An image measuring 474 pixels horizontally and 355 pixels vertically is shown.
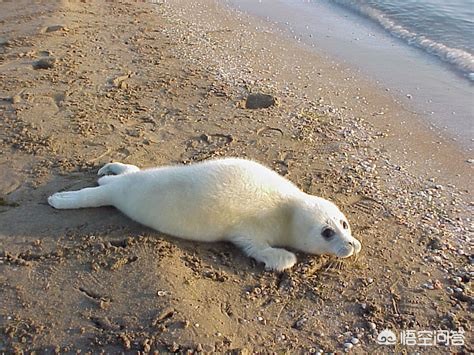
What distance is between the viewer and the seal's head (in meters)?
3.90

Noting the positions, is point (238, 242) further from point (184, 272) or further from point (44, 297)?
point (44, 297)

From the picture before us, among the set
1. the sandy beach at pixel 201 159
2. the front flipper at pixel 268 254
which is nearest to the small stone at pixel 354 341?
the sandy beach at pixel 201 159

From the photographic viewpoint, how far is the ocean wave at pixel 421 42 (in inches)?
302

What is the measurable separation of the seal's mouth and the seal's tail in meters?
1.83

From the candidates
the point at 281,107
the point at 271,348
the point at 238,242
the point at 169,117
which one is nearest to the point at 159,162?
the point at 169,117

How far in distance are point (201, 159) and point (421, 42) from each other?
5241 mm

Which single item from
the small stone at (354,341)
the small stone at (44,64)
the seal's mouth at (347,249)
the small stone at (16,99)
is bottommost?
the small stone at (354,341)

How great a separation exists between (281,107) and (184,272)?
307cm

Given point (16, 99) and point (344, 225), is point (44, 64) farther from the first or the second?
point (344, 225)

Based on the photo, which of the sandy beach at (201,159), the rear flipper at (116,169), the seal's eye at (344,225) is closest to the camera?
the sandy beach at (201,159)

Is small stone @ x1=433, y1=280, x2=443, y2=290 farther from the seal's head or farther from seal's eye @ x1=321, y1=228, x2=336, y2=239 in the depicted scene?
seal's eye @ x1=321, y1=228, x2=336, y2=239

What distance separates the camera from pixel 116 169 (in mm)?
4609

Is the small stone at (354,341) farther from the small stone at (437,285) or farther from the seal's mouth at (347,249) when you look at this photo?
the small stone at (437,285)

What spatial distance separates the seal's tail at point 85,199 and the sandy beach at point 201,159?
83 mm
